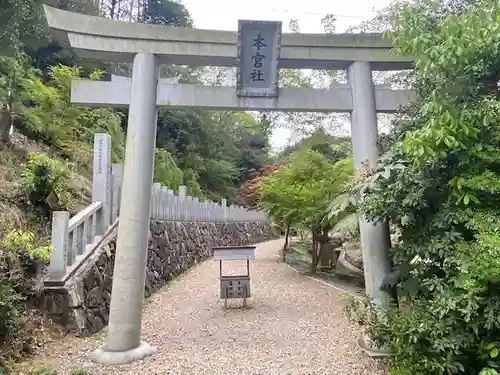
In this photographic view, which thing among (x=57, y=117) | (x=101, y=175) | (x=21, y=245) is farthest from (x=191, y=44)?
(x=57, y=117)

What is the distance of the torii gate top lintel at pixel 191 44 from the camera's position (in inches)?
193

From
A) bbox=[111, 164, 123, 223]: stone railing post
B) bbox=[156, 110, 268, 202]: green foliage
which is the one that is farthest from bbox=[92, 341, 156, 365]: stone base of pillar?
bbox=[156, 110, 268, 202]: green foliage

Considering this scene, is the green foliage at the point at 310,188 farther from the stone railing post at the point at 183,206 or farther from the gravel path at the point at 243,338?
the stone railing post at the point at 183,206

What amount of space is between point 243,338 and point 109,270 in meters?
2.56

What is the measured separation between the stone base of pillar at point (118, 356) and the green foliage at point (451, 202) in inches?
100

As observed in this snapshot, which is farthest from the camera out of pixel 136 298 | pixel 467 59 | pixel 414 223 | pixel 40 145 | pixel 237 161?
pixel 237 161

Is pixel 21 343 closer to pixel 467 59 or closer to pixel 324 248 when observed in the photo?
→ pixel 467 59

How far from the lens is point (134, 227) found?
4.84 m

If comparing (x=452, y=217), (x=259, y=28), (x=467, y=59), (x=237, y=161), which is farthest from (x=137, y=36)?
(x=237, y=161)

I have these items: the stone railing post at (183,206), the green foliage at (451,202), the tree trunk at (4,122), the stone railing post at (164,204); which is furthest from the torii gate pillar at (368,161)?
the stone railing post at (183,206)

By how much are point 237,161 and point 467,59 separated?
22.6 m

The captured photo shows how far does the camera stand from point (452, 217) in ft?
11.4

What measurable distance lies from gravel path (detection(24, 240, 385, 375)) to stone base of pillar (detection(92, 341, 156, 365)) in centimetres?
9

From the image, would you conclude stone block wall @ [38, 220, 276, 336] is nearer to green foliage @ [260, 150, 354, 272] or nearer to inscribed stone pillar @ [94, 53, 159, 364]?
inscribed stone pillar @ [94, 53, 159, 364]
